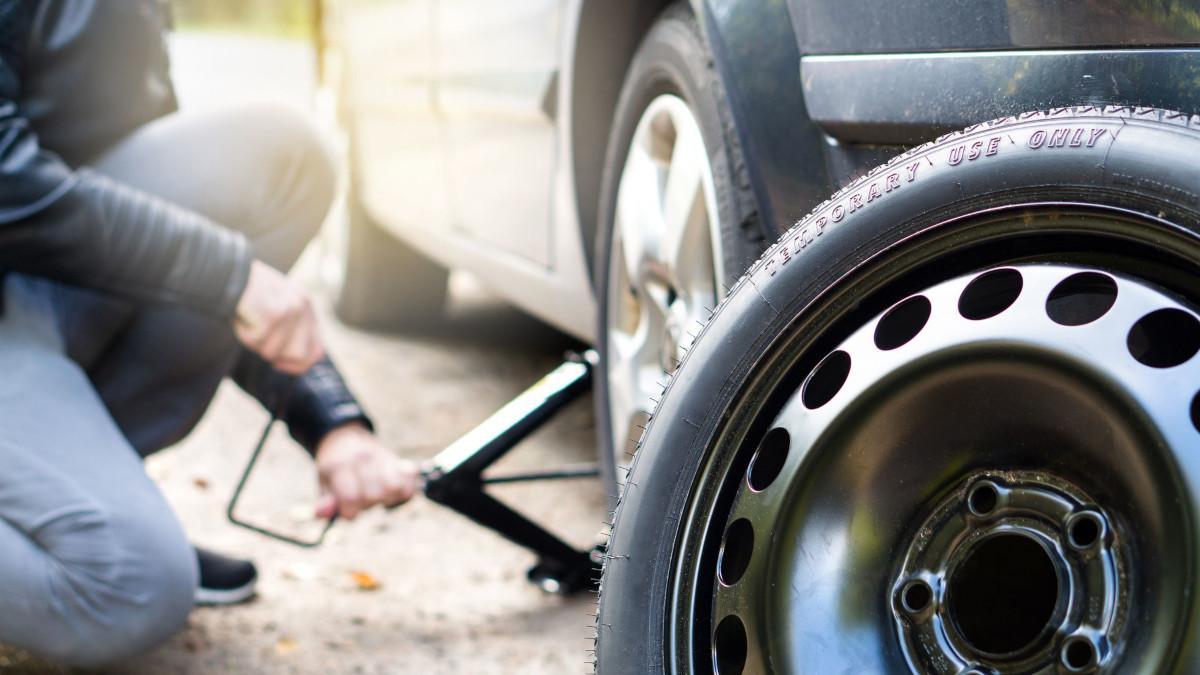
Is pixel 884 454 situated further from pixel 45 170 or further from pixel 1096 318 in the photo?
pixel 45 170

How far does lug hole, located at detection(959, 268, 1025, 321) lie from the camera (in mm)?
907

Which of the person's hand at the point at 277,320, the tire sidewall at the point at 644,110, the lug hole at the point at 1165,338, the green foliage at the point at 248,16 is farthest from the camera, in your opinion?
the green foliage at the point at 248,16

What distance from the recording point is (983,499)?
36.1 inches

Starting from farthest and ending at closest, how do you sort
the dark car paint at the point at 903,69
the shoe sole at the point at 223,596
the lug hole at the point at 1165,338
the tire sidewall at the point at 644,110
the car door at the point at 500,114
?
the car door at the point at 500,114 < the shoe sole at the point at 223,596 < the tire sidewall at the point at 644,110 < the dark car paint at the point at 903,69 < the lug hole at the point at 1165,338

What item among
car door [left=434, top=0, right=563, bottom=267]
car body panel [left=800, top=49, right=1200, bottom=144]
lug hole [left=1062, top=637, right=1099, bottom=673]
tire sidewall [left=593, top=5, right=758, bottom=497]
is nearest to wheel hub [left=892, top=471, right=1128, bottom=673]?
lug hole [left=1062, top=637, right=1099, bottom=673]

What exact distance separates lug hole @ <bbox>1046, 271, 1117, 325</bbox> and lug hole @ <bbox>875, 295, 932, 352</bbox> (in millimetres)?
111

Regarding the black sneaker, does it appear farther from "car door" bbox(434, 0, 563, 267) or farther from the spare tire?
the spare tire

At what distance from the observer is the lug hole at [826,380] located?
3.27 feet

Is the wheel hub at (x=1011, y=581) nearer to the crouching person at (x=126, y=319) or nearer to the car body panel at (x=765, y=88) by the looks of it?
the car body panel at (x=765, y=88)

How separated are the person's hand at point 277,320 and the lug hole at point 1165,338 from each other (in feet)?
3.89

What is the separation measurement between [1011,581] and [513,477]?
1.26 meters

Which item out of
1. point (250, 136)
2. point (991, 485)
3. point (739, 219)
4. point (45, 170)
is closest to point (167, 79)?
point (250, 136)

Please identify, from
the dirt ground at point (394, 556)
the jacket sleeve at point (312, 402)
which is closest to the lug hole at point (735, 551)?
the dirt ground at point (394, 556)

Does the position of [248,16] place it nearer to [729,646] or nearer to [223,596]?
[223,596]
